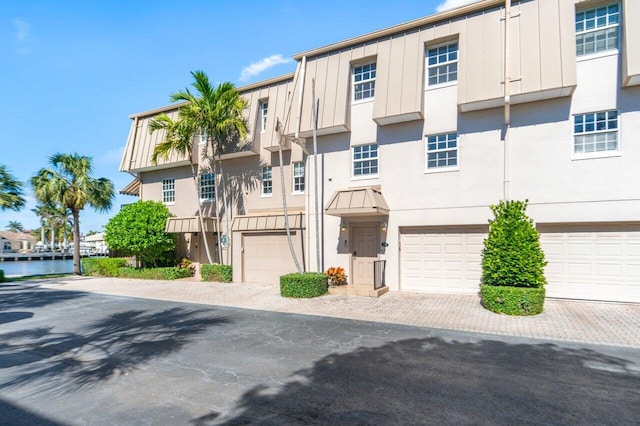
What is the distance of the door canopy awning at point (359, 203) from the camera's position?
1194 cm

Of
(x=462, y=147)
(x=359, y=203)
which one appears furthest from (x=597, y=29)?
(x=359, y=203)

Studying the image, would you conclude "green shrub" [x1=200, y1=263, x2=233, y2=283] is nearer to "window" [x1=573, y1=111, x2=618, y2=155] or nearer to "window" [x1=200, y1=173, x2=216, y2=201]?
"window" [x1=200, y1=173, x2=216, y2=201]

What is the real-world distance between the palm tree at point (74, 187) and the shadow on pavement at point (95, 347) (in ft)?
46.0

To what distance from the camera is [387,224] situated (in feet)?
42.4

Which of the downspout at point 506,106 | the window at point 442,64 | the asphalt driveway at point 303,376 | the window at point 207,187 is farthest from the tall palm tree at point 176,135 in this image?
the downspout at point 506,106

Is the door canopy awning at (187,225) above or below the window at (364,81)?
below

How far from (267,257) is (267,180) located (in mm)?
3732

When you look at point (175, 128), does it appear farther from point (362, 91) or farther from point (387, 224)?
point (387, 224)

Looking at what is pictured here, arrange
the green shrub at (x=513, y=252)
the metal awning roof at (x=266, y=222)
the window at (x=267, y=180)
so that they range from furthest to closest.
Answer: the window at (x=267, y=180)
the metal awning roof at (x=266, y=222)
the green shrub at (x=513, y=252)

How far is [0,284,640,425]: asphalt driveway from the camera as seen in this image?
171 inches

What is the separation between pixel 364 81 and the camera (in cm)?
1361

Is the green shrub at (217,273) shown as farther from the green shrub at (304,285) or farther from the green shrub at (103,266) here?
the green shrub at (103,266)

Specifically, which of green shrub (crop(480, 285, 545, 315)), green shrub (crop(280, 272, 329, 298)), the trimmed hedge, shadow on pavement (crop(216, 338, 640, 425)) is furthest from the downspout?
the trimmed hedge

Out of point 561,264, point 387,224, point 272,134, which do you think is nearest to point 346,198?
point 387,224
